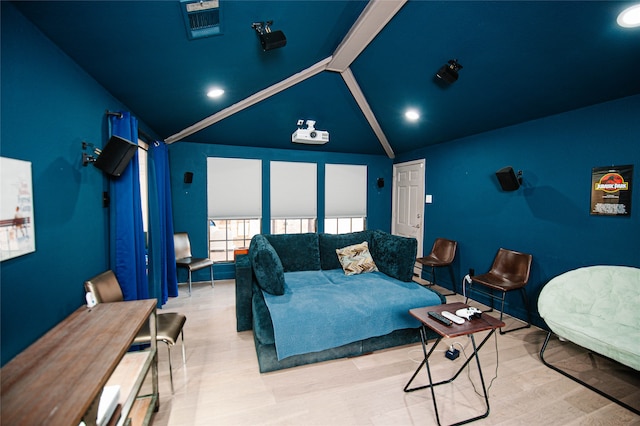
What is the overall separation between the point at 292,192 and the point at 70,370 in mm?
4205

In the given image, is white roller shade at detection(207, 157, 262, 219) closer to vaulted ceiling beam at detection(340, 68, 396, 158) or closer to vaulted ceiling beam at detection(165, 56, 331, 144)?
vaulted ceiling beam at detection(165, 56, 331, 144)

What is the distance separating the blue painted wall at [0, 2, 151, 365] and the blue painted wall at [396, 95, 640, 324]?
448 cm

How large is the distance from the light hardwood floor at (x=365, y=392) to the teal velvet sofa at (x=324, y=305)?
15 centimetres

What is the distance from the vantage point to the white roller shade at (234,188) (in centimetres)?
471

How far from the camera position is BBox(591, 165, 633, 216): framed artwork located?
253 cm

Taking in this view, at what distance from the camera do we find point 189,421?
181cm

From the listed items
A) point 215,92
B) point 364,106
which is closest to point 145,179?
point 215,92

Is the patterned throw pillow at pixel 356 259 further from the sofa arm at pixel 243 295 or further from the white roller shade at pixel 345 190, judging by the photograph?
the white roller shade at pixel 345 190

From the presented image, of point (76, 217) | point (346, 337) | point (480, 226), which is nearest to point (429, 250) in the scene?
point (480, 226)

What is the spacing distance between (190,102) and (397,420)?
11.9 feet

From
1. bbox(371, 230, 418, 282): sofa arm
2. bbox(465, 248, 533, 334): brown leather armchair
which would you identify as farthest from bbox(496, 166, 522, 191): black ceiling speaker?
bbox(371, 230, 418, 282): sofa arm

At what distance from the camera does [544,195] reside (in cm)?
318

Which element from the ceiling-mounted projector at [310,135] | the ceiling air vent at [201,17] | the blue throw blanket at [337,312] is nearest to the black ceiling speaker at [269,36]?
the ceiling air vent at [201,17]

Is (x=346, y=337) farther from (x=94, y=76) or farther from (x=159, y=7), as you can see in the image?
(x=94, y=76)
